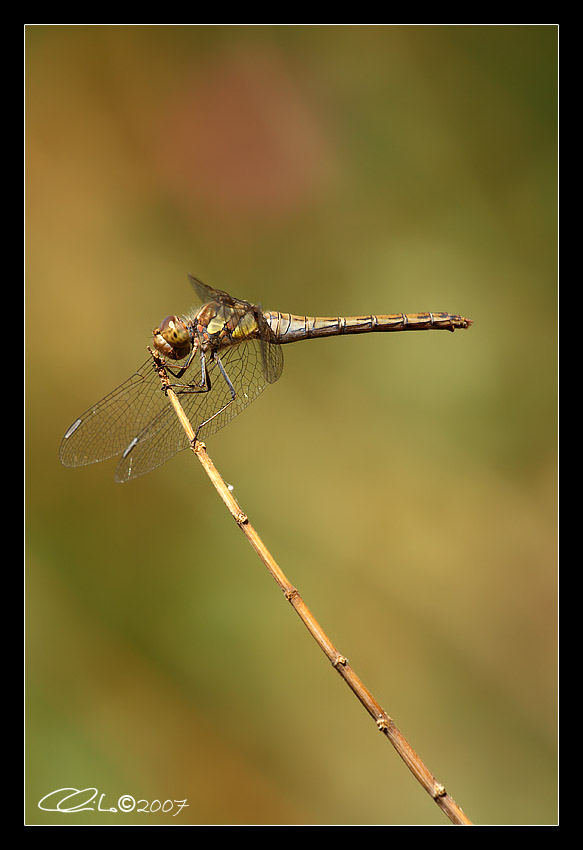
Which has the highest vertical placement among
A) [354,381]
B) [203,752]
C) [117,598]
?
[354,381]

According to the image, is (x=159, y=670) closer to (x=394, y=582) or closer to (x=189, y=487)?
(x=189, y=487)

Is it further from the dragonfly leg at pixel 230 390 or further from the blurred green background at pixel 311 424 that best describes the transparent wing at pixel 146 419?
the blurred green background at pixel 311 424

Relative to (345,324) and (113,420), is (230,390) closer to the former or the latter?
(113,420)

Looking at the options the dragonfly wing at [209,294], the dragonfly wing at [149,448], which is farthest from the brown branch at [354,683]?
the dragonfly wing at [209,294]

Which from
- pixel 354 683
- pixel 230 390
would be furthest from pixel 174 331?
pixel 354 683

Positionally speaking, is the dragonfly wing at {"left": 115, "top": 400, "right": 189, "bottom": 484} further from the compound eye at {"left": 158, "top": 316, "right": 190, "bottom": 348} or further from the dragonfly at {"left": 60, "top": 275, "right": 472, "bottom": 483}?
the compound eye at {"left": 158, "top": 316, "right": 190, "bottom": 348}

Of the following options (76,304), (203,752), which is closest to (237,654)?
(203,752)

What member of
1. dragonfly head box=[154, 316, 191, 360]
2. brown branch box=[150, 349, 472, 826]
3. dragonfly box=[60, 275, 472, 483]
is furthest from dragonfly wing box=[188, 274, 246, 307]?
brown branch box=[150, 349, 472, 826]
